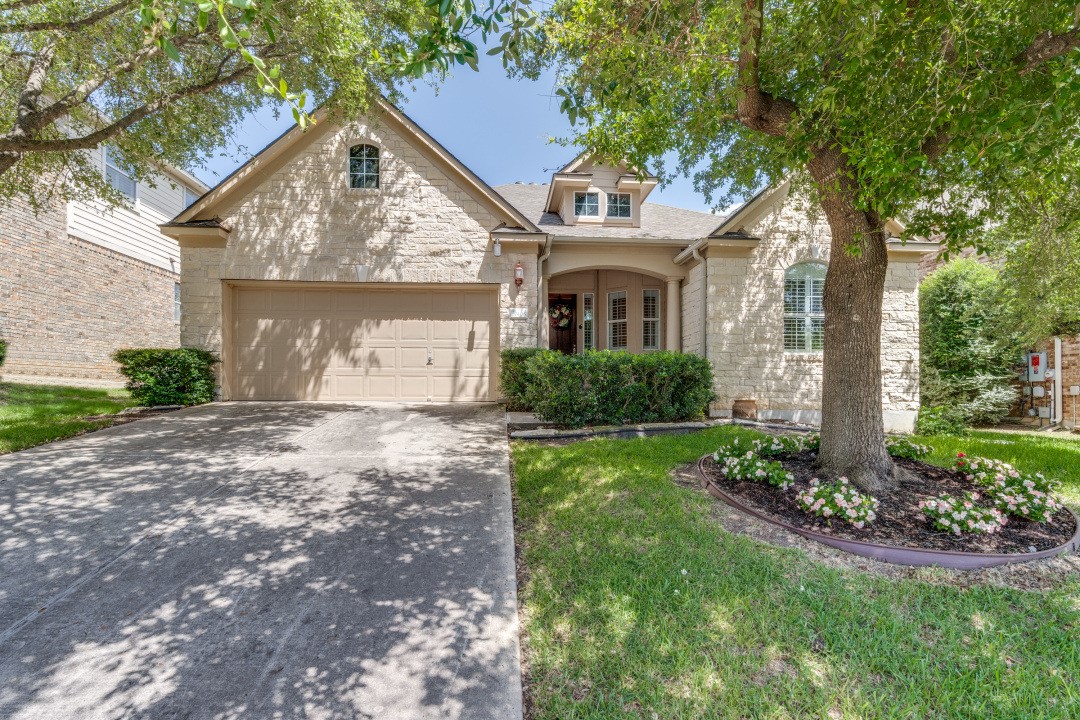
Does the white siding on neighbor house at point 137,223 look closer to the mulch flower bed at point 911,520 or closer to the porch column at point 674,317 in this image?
the porch column at point 674,317

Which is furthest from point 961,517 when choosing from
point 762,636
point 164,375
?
point 164,375

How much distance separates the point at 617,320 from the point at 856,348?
770cm

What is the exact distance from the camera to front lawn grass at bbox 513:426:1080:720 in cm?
206

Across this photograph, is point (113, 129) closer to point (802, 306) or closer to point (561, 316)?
point (561, 316)

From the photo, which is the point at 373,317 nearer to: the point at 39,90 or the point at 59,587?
the point at 39,90

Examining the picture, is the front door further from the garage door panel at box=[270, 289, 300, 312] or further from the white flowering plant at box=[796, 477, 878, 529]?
the white flowering plant at box=[796, 477, 878, 529]

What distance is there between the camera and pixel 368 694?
2047 millimetres

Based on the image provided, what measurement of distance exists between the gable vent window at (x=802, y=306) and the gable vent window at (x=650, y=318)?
3051 millimetres

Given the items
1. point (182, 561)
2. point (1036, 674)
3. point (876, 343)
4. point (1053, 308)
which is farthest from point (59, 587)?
point (1053, 308)

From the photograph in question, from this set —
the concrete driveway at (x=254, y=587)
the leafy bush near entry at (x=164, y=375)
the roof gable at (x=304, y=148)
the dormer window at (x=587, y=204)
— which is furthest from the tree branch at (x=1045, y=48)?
the leafy bush near entry at (x=164, y=375)

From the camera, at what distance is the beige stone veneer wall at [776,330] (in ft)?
30.1

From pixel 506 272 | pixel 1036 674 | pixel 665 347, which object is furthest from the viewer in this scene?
pixel 665 347

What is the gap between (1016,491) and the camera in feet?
12.7

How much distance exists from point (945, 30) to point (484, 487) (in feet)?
18.0
